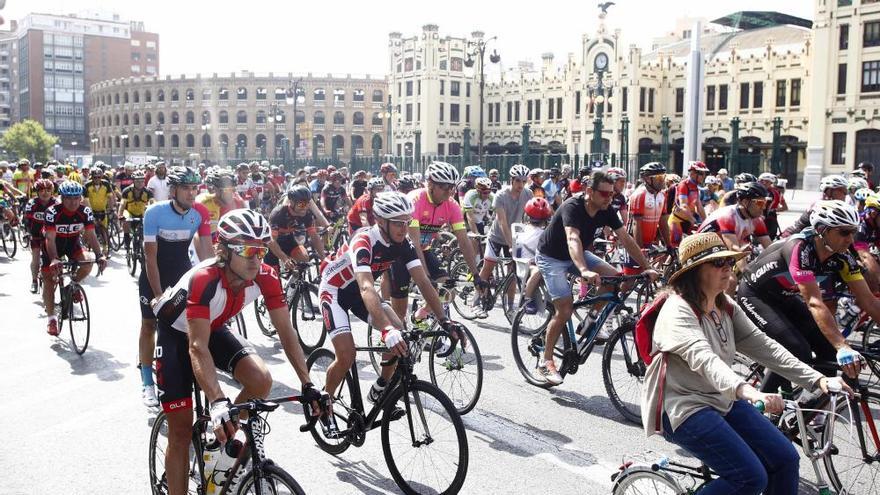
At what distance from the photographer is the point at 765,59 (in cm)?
5684

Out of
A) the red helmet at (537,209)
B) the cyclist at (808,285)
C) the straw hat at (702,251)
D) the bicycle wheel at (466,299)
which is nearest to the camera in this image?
the straw hat at (702,251)

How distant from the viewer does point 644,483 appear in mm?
3973

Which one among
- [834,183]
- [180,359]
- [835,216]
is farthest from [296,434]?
[834,183]

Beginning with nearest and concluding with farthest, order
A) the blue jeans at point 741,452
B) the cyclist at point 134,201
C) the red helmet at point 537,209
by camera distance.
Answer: the blue jeans at point 741,452 → the red helmet at point 537,209 → the cyclist at point 134,201

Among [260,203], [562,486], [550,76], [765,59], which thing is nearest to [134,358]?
[562,486]

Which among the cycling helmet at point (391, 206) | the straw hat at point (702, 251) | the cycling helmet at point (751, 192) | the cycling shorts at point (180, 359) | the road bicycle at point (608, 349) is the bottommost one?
the road bicycle at point (608, 349)

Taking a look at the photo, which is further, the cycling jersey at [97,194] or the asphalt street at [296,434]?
the cycling jersey at [97,194]

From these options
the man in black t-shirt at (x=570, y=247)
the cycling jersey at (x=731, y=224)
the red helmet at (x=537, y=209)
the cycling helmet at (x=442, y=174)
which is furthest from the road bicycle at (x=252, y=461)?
the red helmet at (x=537, y=209)

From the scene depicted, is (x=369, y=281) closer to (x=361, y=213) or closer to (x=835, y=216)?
(x=835, y=216)

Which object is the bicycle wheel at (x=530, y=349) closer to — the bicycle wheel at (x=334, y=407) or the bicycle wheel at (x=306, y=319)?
the bicycle wheel at (x=334, y=407)

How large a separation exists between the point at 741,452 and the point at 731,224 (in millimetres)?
5524

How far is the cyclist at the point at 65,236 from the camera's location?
976 centimetres

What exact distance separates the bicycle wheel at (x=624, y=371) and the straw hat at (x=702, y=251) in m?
2.91

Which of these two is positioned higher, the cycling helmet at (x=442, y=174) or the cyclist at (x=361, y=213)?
the cycling helmet at (x=442, y=174)
